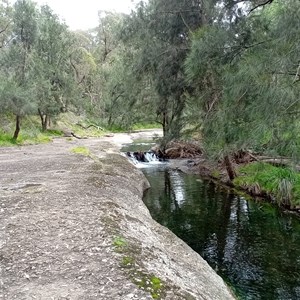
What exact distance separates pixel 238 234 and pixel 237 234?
34 mm

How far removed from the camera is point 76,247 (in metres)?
7.02

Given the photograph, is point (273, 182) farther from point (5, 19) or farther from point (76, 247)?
point (5, 19)

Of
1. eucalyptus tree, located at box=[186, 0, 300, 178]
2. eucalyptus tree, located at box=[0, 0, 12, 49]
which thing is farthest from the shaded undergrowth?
eucalyptus tree, located at box=[0, 0, 12, 49]

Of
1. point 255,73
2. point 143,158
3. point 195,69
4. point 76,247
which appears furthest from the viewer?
point 143,158

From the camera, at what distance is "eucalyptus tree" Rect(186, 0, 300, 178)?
9.12 metres

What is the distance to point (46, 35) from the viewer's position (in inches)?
1802

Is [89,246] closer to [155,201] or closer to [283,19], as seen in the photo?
[283,19]

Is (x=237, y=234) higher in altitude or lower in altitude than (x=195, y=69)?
lower

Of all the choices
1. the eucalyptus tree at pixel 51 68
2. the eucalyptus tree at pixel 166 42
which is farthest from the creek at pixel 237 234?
the eucalyptus tree at pixel 51 68

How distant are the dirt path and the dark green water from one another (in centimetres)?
136

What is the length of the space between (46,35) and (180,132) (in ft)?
102

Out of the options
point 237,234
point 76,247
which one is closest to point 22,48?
point 237,234

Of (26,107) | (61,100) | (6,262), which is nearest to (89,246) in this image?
(6,262)

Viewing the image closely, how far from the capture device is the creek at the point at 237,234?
8.90m
